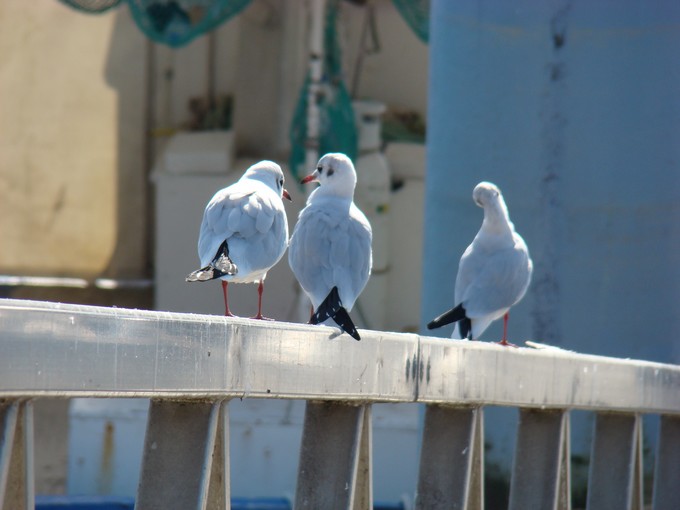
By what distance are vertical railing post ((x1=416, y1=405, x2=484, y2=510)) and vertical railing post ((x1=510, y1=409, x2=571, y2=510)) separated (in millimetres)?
560

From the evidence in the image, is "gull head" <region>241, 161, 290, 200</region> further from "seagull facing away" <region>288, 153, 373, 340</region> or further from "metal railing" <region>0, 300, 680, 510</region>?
"metal railing" <region>0, 300, 680, 510</region>

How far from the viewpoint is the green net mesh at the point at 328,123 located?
1030cm

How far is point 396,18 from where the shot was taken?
38.1 ft

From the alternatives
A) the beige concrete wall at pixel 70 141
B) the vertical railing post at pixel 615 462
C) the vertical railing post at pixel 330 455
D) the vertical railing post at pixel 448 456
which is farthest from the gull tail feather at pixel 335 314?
the beige concrete wall at pixel 70 141

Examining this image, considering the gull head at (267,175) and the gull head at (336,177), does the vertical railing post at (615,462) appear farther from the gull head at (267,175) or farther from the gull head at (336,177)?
the gull head at (267,175)

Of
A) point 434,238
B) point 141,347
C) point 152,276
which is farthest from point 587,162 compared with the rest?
point 152,276

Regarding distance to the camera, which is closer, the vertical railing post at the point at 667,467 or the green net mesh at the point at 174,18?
the vertical railing post at the point at 667,467

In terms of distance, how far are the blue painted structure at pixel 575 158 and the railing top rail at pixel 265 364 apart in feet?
5.07

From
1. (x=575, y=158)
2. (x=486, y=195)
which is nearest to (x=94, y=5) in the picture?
(x=575, y=158)

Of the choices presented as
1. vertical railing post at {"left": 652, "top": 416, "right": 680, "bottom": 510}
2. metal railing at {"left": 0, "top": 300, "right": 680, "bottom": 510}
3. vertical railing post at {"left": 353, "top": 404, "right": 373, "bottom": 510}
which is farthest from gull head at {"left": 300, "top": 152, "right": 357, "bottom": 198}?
vertical railing post at {"left": 652, "top": 416, "right": 680, "bottom": 510}

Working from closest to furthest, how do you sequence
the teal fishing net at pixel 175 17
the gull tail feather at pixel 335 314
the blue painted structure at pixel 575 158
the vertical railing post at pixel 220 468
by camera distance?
the vertical railing post at pixel 220 468 < the gull tail feather at pixel 335 314 < the blue painted structure at pixel 575 158 < the teal fishing net at pixel 175 17

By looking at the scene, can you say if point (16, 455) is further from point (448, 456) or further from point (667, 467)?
point (667, 467)

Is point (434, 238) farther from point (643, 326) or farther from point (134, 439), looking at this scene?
point (134, 439)

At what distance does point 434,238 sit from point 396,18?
15.7ft
